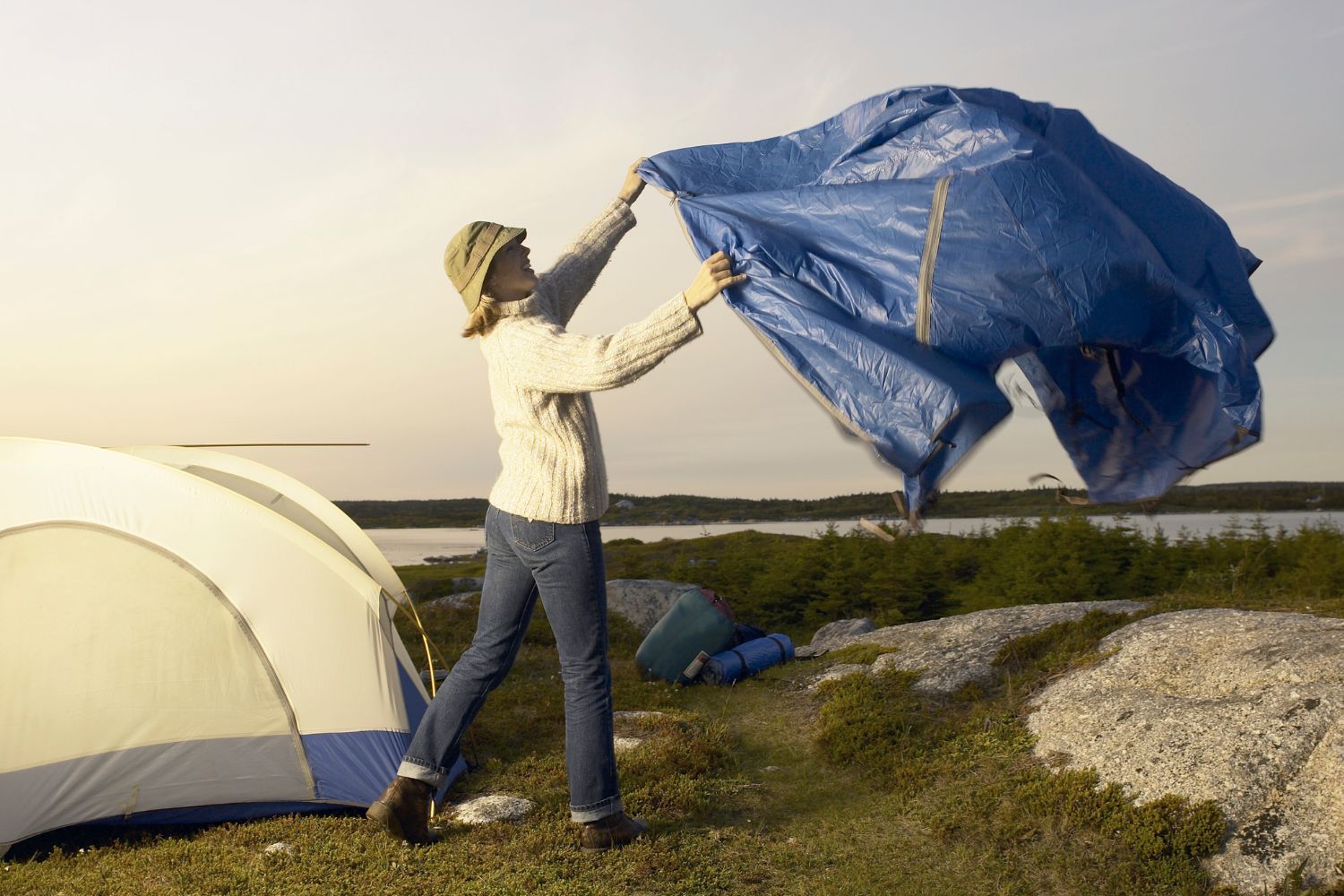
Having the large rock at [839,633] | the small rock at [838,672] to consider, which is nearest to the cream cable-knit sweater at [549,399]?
the small rock at [838,672]

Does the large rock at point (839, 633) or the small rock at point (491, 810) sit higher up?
the large rock at point (839, 633)

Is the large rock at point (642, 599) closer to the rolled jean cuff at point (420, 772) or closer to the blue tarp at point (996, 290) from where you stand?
the rolled jean cuff at point (420, 772)

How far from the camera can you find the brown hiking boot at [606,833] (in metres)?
4.64

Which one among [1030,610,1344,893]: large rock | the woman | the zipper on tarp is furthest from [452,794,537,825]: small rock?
the zipper on tarp

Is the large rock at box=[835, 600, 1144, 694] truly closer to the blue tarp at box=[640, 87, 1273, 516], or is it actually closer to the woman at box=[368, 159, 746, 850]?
the blue tarp at box=[640, 87, 1273, 516]

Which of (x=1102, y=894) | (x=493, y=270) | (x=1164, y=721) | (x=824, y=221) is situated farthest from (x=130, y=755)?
(x=1164, y=721)

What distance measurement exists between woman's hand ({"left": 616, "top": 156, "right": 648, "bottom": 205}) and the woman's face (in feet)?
2.60

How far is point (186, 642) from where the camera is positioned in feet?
18.1

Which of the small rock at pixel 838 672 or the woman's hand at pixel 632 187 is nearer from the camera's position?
the woman's hand at pixel 632 187

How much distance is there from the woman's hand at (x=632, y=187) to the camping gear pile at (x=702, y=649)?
4.81 metres

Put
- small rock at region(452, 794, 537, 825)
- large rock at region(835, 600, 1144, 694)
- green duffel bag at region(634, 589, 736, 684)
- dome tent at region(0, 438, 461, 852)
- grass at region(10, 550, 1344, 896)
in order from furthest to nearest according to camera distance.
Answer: green duffel bag at region(634, 589, 736, 684) → large rock at region(835, 600, 1144, 694) → dome tent at region(0, 438, 461, 852) → small rock at region(452, 794, 537, 825) → grass at region(10, 550, 1344, 896)

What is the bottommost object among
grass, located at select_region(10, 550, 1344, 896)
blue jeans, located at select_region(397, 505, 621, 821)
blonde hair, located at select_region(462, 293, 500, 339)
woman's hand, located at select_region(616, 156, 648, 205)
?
grass, located at select_region(10, 550, 1344, 896)

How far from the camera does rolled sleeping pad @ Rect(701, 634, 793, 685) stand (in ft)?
28.5

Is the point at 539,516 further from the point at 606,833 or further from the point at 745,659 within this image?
the point at 745,659
